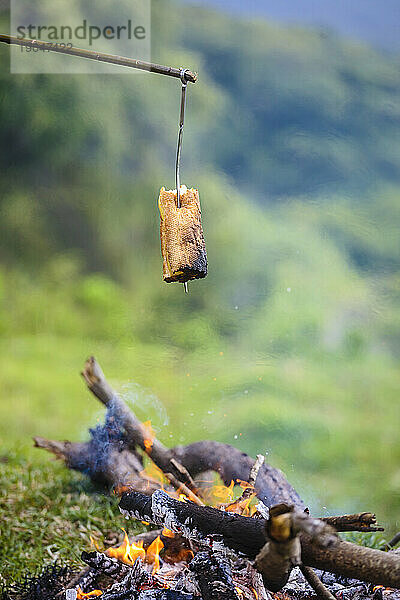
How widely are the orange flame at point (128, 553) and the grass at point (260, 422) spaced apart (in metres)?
0.82

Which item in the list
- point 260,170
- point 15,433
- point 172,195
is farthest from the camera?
point 15,433

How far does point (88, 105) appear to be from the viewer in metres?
3.67

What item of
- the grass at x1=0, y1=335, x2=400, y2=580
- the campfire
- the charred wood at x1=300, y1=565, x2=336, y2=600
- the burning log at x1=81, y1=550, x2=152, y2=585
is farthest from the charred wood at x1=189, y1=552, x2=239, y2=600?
the grass at x1=0, y1=335, x2=400, y2=580

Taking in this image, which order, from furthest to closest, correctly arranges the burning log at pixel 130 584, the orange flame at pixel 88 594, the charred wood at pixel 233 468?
the charred wood at pixel 233 468, the orange flame at pixel 88 594, the burning log at pixel 130 584

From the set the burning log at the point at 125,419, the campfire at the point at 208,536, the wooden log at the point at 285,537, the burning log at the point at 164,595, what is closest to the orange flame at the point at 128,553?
→ the campfire at the point at 208,536

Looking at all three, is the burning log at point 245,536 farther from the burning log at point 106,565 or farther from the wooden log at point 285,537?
the burning log at point 106,565

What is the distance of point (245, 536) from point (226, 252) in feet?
7.05

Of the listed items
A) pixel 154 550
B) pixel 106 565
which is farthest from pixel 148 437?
pixel 106 565

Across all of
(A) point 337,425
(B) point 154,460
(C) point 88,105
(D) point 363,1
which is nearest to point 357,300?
(A) point 337,425

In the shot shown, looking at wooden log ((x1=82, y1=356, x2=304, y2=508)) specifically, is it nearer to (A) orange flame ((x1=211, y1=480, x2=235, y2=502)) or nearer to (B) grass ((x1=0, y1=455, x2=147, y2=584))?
(A) orange flame ((x1=211, y1=480, x2=235, y2=502))

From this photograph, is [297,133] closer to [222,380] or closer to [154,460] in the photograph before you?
[222,380]

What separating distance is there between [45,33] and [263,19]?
1.32 meters

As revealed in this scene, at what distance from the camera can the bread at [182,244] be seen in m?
1.40

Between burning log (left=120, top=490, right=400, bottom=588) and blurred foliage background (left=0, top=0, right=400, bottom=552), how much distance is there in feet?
4.27
